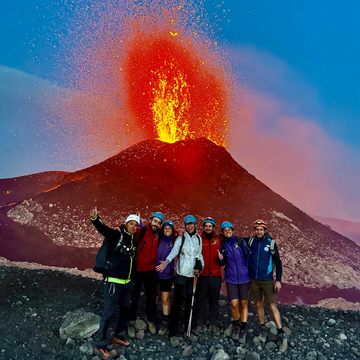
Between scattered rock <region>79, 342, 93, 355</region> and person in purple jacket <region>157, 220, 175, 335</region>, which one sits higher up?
person in purple jacket <region>157, 220, 175, 335</region>

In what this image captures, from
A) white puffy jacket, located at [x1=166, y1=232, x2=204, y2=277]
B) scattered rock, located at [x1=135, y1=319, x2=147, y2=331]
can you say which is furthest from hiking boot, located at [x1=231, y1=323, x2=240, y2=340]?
scattered rock, located at [x1=135, y1=319, x2=147, y2=331]

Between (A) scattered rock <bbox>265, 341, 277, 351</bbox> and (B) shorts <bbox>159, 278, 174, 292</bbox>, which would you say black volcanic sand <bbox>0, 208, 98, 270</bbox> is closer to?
(B) shorts <bbox>159, 278, 174, 292</bbox>

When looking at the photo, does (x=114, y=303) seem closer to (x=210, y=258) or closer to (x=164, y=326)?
(x=164, y=326)

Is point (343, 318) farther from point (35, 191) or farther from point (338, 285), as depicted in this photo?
point (35, 191)

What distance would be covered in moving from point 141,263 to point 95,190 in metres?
28.7

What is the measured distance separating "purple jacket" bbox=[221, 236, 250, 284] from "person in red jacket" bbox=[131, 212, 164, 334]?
1910 millimetres

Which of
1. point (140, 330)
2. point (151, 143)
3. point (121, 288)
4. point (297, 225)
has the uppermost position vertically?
point (151, 143)

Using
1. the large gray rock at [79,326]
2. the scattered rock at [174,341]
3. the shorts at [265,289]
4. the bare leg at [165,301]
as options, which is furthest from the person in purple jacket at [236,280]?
the large gray rock at [79,326]

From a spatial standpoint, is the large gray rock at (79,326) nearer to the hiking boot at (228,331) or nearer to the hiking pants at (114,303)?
the hiking pants at (114,303)

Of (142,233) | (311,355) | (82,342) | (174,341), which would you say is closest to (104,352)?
(82,342)

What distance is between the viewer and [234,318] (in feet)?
31.3

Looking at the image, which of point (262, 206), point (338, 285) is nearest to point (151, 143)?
point (262, 206)

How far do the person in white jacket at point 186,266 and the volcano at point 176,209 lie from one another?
16.5 meters

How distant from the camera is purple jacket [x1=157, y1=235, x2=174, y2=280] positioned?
9.34m
